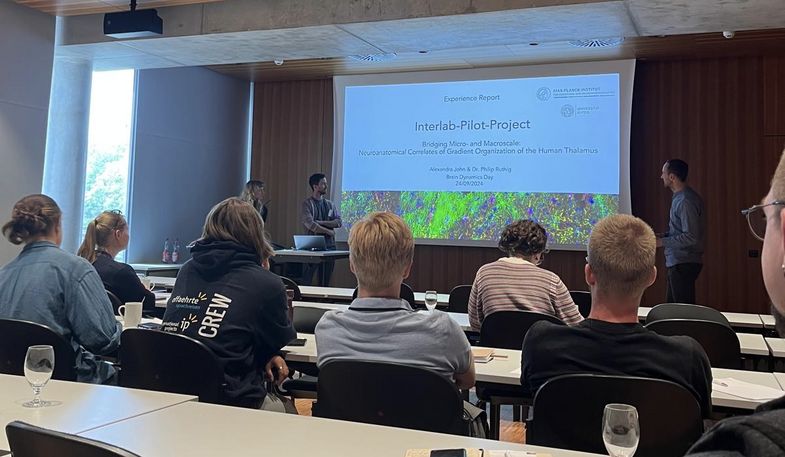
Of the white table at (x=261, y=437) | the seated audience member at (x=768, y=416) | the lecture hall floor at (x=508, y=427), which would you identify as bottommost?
the lecture hall floor at (x=508, y=427)

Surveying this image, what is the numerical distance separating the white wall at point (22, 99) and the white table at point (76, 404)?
417cm

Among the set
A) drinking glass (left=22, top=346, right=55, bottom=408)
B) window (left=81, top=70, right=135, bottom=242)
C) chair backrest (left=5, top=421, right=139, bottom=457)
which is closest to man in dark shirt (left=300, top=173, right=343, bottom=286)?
window (left=81, top=70, right=135, bottom=242)

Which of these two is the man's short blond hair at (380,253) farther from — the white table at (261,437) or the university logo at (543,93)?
the university logo at (543,93)

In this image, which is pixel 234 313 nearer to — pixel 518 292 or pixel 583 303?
pixel 518 292

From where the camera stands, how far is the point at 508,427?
3652 mm

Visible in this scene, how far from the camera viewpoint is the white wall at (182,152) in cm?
729

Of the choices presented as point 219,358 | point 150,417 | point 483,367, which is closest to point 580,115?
point 483,367

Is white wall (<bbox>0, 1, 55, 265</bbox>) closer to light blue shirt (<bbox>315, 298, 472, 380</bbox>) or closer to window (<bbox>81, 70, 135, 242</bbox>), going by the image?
window (<bbox>81, 70, 135, 242</bbox>)

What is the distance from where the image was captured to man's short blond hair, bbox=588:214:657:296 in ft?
5.97

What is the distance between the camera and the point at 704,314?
3.16m

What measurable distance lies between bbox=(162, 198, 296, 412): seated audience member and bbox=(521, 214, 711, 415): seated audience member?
90cm

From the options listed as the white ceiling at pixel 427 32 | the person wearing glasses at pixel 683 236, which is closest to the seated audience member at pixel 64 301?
the white ceiling at pixel 427 32

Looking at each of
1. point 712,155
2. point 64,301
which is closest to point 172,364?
point 64,301

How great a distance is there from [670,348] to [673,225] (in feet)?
13.4
